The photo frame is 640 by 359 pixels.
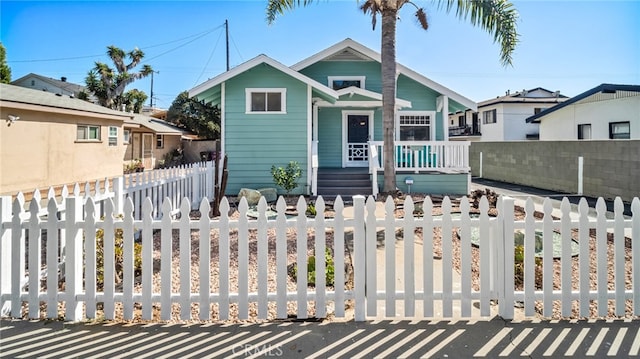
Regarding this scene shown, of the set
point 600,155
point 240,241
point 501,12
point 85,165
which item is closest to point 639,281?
point 240,241

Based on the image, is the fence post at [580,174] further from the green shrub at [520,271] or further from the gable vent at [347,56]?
the green shrub at [520,271]

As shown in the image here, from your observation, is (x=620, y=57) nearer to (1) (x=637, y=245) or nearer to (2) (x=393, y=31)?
(2) (x=393, y=31)

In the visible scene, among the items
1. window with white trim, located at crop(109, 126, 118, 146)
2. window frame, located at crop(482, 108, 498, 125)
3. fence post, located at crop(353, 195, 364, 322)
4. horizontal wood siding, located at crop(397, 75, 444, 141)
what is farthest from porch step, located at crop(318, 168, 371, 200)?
window frame, located at crop(482, 108, 498, 125)

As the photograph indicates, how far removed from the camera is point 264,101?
38.3 feet

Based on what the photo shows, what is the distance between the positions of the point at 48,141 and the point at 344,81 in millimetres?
11593

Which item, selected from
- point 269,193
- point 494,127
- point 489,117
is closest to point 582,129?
point 494,127

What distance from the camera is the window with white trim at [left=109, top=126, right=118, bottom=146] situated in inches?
707

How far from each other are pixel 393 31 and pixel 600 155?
25.1ft

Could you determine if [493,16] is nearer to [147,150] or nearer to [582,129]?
[582,129]

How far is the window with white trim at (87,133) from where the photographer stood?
15520mm

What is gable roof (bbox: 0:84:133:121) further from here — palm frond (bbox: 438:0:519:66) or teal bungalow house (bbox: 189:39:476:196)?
palm frond (bbox: 438:0:519:66)

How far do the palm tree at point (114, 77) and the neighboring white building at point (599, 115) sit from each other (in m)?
31.6

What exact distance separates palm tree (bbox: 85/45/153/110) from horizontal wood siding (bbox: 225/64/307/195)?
24232 millimetres

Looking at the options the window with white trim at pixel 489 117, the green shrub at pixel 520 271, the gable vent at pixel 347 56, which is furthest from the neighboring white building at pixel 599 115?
the green shrub at pixel 520 271
